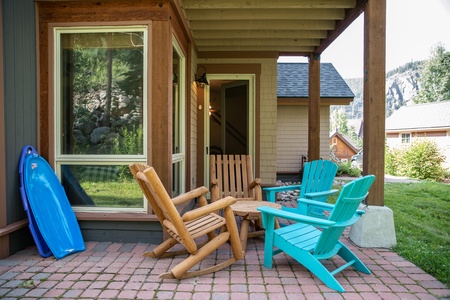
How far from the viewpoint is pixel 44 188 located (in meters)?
3.03

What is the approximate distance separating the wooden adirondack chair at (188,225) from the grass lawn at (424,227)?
1653 mm

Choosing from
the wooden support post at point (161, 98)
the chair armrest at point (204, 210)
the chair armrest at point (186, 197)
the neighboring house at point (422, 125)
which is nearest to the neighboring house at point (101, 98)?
the wooden support post at point (161, 98)

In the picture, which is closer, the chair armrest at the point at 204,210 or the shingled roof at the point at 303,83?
the chair armrest at the point at 204,210

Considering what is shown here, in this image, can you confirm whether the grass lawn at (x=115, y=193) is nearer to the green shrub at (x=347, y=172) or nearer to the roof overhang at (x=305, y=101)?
the roof overhang at (x=305, y=101)

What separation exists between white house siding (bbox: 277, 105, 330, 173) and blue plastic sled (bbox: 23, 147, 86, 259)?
261 inches

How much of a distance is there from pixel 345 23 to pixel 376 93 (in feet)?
4.63

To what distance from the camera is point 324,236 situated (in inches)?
88.1

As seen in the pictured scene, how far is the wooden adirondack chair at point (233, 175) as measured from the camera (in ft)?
13.1

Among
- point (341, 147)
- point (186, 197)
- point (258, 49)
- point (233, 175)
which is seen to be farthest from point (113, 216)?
point (341, 147)

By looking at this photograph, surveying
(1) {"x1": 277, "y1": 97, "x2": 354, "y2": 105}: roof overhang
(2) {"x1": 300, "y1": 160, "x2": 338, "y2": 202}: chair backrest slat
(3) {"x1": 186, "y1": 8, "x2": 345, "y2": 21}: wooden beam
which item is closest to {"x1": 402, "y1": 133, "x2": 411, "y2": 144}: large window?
(1) {"x1": 277, "y1": 97, "x2": 354, "y2": 105}: roof overhang

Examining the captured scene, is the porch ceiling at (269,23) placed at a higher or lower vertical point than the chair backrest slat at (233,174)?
higher

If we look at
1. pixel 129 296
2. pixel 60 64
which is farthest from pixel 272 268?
pixel 60 64

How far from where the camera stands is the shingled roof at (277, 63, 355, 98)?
28.8 feet

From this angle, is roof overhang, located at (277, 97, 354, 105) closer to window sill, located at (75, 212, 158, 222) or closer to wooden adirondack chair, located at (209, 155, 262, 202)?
wooden adirondack chair, located at (209, 155, 262, 202)
